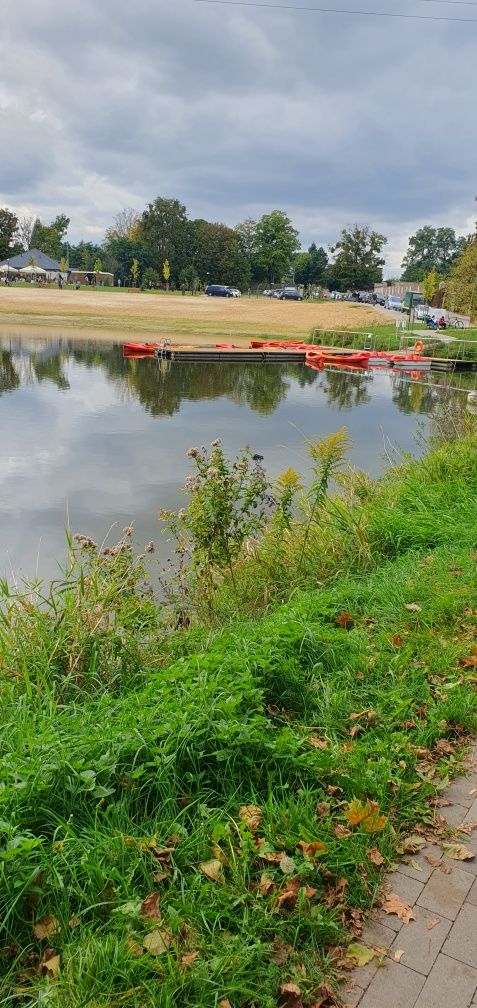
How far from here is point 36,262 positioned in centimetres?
9219

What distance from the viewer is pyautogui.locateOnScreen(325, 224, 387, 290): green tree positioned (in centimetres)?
9044

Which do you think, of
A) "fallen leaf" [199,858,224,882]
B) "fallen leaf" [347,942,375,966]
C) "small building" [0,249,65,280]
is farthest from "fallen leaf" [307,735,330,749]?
"small building" [0,249,65,280]

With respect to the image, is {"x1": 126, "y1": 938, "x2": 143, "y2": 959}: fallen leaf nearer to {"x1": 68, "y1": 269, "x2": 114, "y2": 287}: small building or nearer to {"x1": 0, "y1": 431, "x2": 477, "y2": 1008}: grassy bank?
{"x1": 0, "y1": 431, "x2": 477, "y2": 1008}: grassy bank

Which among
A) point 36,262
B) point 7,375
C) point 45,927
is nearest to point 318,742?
point 45,927

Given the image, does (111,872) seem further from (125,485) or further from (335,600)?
(125,485)

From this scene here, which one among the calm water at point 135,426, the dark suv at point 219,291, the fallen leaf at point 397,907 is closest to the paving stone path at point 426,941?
the fallen leaf at point 397,907

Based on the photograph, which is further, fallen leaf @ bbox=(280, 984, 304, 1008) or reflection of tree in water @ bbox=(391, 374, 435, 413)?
reflection of tree in water @ bbox=(391, 374, 435, 413)

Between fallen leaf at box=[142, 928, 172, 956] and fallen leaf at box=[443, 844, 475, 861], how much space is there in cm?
112

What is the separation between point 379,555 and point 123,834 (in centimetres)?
417

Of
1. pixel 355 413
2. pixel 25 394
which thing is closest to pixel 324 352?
pixel 355 413

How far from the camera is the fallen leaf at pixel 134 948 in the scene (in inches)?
83.5

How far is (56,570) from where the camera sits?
763 centimetres

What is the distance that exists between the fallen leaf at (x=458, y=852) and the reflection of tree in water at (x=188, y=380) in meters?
18.1

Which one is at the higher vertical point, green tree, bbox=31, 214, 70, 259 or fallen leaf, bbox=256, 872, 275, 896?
green tree, bbox=31, 214, 70, 259
